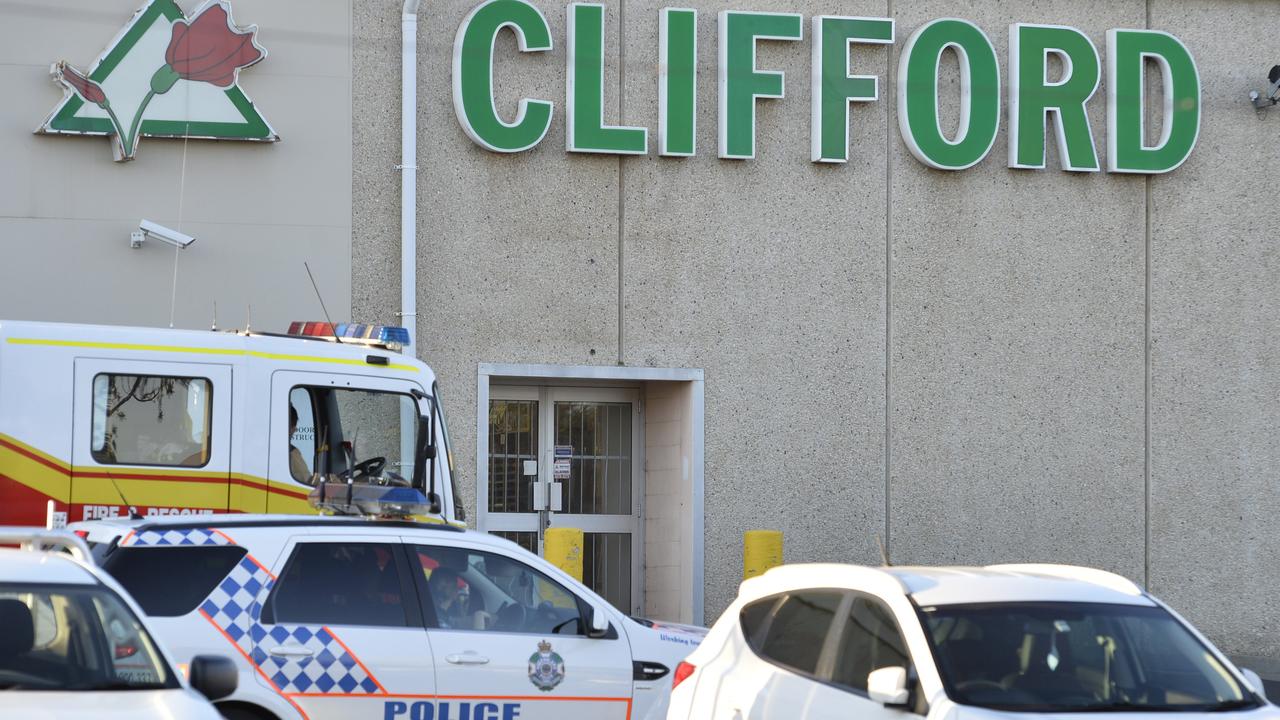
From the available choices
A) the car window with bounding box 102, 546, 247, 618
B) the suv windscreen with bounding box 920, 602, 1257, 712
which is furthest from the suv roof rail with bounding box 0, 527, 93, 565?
the suv windscreen with bounding box 920, 602, 1257, 712

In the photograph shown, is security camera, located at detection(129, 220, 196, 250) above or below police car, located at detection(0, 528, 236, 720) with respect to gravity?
above

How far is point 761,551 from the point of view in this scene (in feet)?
50.4

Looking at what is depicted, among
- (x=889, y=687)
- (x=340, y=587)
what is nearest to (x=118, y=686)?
(x=340, y=587)

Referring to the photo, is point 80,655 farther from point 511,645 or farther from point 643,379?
point 643,379

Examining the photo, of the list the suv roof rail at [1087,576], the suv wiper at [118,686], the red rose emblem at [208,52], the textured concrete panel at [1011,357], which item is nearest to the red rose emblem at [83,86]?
the red rose emblem at [208,52]

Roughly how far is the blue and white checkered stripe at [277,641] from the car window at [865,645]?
2.59 m

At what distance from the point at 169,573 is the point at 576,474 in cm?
891

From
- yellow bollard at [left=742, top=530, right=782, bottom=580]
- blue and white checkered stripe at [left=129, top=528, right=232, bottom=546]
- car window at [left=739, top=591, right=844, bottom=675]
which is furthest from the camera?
yellow bollard at [left=742, top=530, right=782, bottom=580]

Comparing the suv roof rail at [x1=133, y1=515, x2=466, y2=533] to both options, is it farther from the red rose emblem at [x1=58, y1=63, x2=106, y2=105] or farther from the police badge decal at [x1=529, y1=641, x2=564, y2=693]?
the red rose emblem at [x1=58, y1=63, x2=106, y2=105]

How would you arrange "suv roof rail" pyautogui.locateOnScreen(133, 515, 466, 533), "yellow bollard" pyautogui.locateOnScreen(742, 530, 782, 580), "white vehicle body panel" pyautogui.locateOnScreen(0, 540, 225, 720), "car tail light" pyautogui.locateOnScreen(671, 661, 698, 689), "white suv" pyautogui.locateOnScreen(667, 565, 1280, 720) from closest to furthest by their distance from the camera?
"white vehicle body panel" pyautogui.locateOnScreen(0, 540, 225, 720), "white suv" pyautogui.locateOnScreen(667, 565, 1280, 720), "car tail light" pyautogui.locateOnScreen(671, 661, 698, 689), "suv roof rail" pyautogui.locateOnScreen(133, 515, 466, 533), "yellow bollard" pyautogui.locateOnScreen(742, 530, 782, 580)

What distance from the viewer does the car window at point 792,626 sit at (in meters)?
7.37

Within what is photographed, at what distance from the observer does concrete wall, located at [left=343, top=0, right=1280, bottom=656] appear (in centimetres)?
1617

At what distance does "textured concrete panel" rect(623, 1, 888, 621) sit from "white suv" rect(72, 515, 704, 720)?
285 inches

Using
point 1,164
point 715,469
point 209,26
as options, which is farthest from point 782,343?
point 1,164
